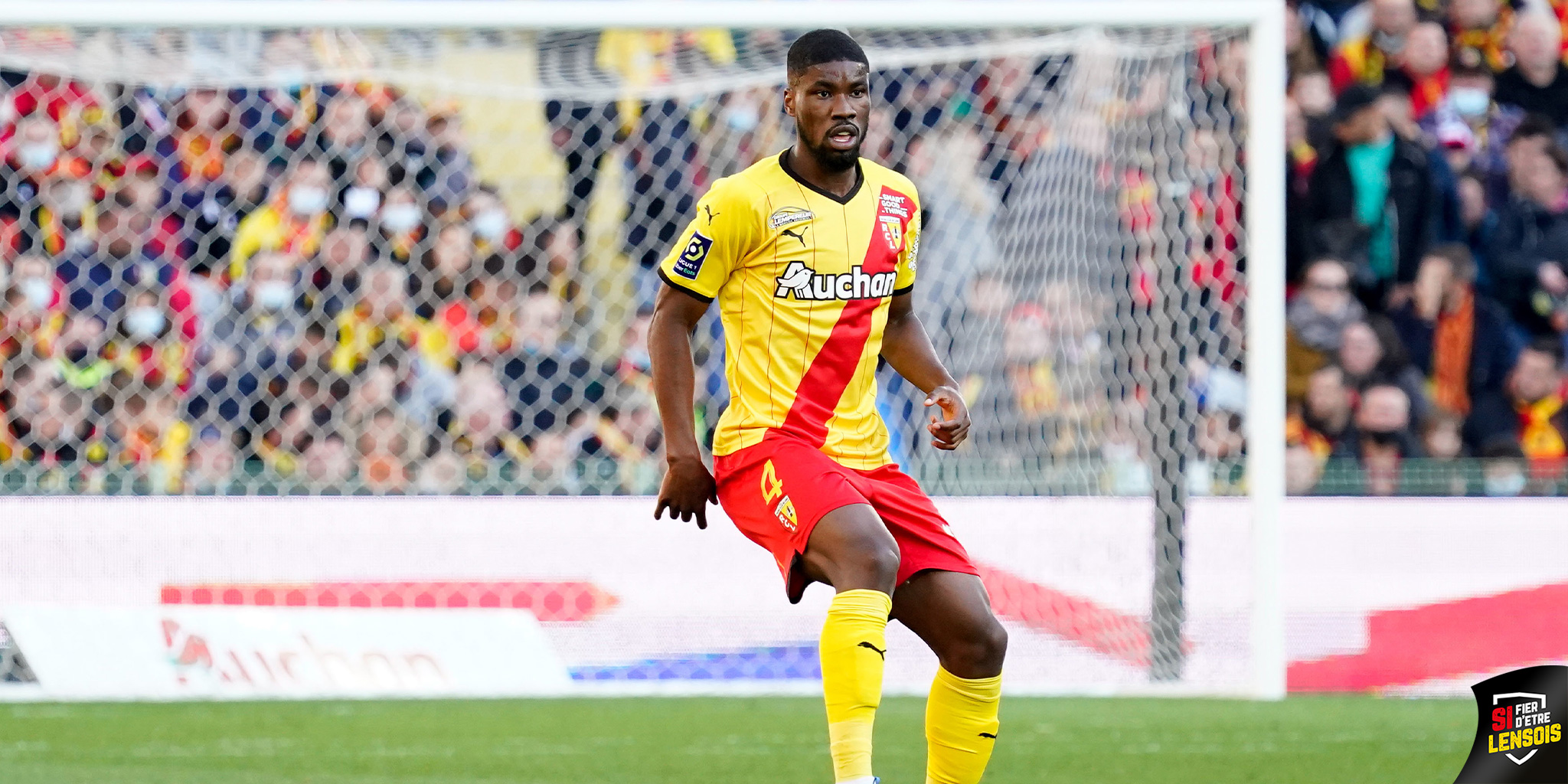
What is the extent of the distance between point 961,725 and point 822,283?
1026mm

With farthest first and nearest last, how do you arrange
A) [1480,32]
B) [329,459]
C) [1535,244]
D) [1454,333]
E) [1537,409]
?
[1480,32] < [1535,244] < [1454,333] < [1537,409] < [329,459]

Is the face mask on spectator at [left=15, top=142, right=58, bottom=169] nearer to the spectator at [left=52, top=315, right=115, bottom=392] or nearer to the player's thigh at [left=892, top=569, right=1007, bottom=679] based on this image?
the spectator at [left=52, top=315, right=115, bottom=392]

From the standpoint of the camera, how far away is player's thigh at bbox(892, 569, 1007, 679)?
412 centimetres

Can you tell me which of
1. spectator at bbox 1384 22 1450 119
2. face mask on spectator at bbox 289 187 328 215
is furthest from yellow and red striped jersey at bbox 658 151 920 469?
spectator at bbox 1384 22 1450 119

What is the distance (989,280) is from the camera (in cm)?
830

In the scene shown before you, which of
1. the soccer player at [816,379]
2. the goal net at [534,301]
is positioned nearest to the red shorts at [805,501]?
the soccer player at [816,379]

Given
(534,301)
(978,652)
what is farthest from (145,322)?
(978,652)

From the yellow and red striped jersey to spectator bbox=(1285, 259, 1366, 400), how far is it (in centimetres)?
545

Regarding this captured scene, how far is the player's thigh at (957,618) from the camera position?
13.5 ft

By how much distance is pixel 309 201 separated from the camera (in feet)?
26.6

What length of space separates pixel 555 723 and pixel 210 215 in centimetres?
282

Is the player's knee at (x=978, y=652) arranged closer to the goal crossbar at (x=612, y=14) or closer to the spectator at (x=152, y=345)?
the goal crossbar at (x=612, y=14)

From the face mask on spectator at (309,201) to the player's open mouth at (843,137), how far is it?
4478 mm

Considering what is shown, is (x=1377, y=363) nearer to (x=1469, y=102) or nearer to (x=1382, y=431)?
(x=1382, y=431)
